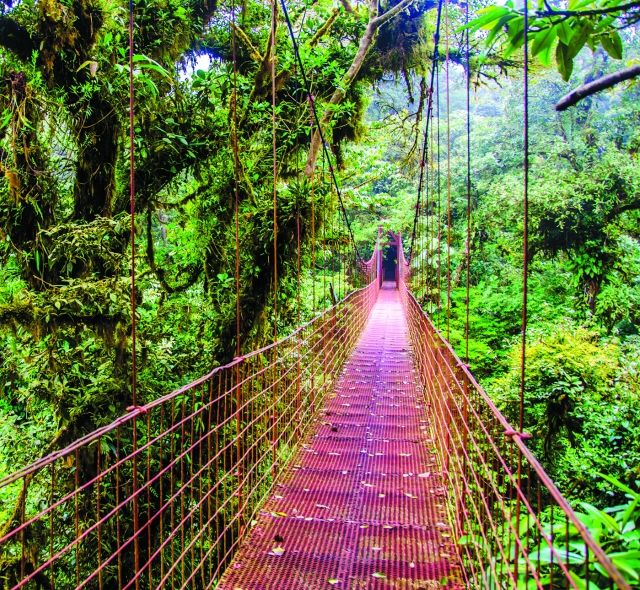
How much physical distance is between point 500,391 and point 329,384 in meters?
1.92

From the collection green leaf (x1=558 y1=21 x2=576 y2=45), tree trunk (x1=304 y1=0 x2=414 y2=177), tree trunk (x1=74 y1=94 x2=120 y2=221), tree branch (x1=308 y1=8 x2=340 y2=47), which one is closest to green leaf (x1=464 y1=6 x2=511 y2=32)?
green leaf (x1=558 y1=21 x2=576 y2=45)

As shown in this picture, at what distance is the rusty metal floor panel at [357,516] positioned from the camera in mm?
1785

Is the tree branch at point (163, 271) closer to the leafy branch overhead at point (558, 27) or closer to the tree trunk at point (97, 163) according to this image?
the tree trunk at point (97, 163)

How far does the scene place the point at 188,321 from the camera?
3910 millimetres

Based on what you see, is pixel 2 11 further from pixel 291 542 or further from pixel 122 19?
pixel 291 542

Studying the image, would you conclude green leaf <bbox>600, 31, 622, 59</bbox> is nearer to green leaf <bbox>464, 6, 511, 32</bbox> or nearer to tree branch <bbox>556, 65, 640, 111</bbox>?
green leaf <bbox>464, 6, 511, 32</bbox>

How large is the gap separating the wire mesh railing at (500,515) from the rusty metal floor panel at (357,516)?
0.12 metres

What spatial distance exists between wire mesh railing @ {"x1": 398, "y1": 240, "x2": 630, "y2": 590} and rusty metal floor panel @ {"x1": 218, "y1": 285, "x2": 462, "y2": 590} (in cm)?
12

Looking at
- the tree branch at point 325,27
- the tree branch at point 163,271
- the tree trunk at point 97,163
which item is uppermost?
the tree branch at point 325,27

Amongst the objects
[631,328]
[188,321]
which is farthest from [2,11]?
[631,328]

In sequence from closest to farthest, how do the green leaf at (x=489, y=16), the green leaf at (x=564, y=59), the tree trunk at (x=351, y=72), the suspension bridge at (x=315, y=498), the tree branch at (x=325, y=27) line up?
1. the green leaf at (x=489, y=16)
2. the green leaf at (x=564, y=59)
3. the suspension bridge at (x=315, y=498)
4. the tree trunk at (x=351, y=72)
5. the tree branch at (x=325, y=27)

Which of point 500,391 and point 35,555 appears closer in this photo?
point 35,555

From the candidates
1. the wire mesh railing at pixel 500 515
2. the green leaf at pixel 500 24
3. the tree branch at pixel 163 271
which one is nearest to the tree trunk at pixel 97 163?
the tree branch at pixel 163 271

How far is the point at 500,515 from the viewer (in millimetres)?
1865
